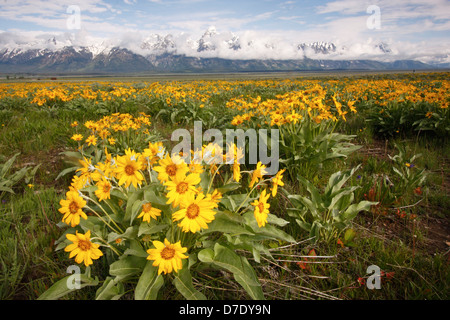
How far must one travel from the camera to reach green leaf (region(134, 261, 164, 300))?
1.10 metres

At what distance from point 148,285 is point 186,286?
0.58 feet

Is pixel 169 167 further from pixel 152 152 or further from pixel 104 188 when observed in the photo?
pixel 104 188

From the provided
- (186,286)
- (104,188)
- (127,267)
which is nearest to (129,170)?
(104,188)

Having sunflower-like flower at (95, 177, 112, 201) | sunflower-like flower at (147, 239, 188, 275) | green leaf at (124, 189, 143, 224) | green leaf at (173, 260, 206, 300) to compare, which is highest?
sunflower-like flower at (95, 177, 112, 201)

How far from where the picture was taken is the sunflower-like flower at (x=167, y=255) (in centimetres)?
100

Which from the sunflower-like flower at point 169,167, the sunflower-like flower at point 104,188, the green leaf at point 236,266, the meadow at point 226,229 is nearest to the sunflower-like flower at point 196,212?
the meadow at point 226,229

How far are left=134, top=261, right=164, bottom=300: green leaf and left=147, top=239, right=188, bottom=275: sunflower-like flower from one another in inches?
7.2

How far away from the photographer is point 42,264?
147cm

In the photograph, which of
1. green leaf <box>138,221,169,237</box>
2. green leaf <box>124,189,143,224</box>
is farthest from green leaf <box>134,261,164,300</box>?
green leaf <box>124,189,143,224</box>

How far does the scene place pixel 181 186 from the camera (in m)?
1.03

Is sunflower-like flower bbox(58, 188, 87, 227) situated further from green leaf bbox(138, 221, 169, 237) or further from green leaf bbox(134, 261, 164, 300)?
green leaf bbox(134, 261, 164, 300)

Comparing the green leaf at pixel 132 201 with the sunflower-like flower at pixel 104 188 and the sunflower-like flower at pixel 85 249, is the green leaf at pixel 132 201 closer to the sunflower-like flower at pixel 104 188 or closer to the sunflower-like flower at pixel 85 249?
the sunflower-like flower at pixel 104 188
